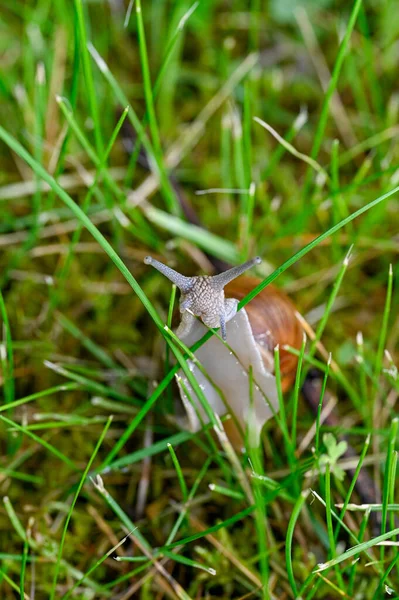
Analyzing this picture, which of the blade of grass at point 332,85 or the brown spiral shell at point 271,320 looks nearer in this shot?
the brown spiral shell at point 271,320

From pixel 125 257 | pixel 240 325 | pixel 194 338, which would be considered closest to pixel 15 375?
pixel 125 257

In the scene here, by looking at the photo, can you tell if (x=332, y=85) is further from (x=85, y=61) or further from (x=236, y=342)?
→ (x=236, y=342)

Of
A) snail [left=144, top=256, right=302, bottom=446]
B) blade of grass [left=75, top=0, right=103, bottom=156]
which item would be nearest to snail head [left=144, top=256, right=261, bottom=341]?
snail [left=144, top=256, right=302, bottom=446]

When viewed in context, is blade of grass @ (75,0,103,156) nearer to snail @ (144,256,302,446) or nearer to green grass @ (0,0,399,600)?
green grass @ (0,0,399,600)

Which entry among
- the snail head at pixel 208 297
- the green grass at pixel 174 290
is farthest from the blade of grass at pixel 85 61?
the snail head at pixel 208 297

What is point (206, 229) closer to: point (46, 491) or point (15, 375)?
point (15, 375)

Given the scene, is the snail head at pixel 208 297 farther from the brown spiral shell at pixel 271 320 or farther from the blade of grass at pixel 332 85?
the blade of grass at pixel 332 85

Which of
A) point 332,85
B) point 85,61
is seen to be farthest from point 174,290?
point 332,85
